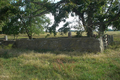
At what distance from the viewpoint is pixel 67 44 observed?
28.7 feet

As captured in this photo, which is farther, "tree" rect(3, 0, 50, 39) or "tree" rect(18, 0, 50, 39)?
"tree" rect(18, 0, 50, 39)

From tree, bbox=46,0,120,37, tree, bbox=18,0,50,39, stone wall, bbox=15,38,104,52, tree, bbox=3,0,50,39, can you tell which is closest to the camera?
stone wall, bbox=15,38,104,52

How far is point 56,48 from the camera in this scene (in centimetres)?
907

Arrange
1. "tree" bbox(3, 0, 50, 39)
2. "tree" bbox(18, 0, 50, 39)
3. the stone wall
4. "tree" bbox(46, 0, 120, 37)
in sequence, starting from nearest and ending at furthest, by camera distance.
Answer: the stone wall < "tree" bbox(46, 0, 120, 37) < "tree" bbox(3, 0, 50, 39) < "tree" bbox(18, 0, 50, 39)

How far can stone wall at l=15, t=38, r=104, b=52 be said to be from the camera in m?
7.70

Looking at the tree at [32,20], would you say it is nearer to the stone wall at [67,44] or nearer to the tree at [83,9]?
the stone wall at [67,44]

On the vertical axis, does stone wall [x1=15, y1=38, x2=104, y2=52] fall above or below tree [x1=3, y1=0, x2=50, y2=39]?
below

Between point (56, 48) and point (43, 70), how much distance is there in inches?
181

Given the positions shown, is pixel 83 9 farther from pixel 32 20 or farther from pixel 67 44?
pixel 32 20

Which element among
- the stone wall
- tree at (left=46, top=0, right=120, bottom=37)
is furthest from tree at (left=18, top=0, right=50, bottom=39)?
tree at (left=46, top=0, right=120, bottom=37)

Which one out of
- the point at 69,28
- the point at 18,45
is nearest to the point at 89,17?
the point at 69,28

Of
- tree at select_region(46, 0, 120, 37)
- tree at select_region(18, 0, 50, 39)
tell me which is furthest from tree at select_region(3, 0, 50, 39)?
tree at select_region(46, 0, 120, 37)

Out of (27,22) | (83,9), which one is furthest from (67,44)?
(27,22)

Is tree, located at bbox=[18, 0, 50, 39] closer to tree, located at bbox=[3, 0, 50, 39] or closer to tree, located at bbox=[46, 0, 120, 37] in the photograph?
tree, located at bbox=[3, 0, 50, 39]
